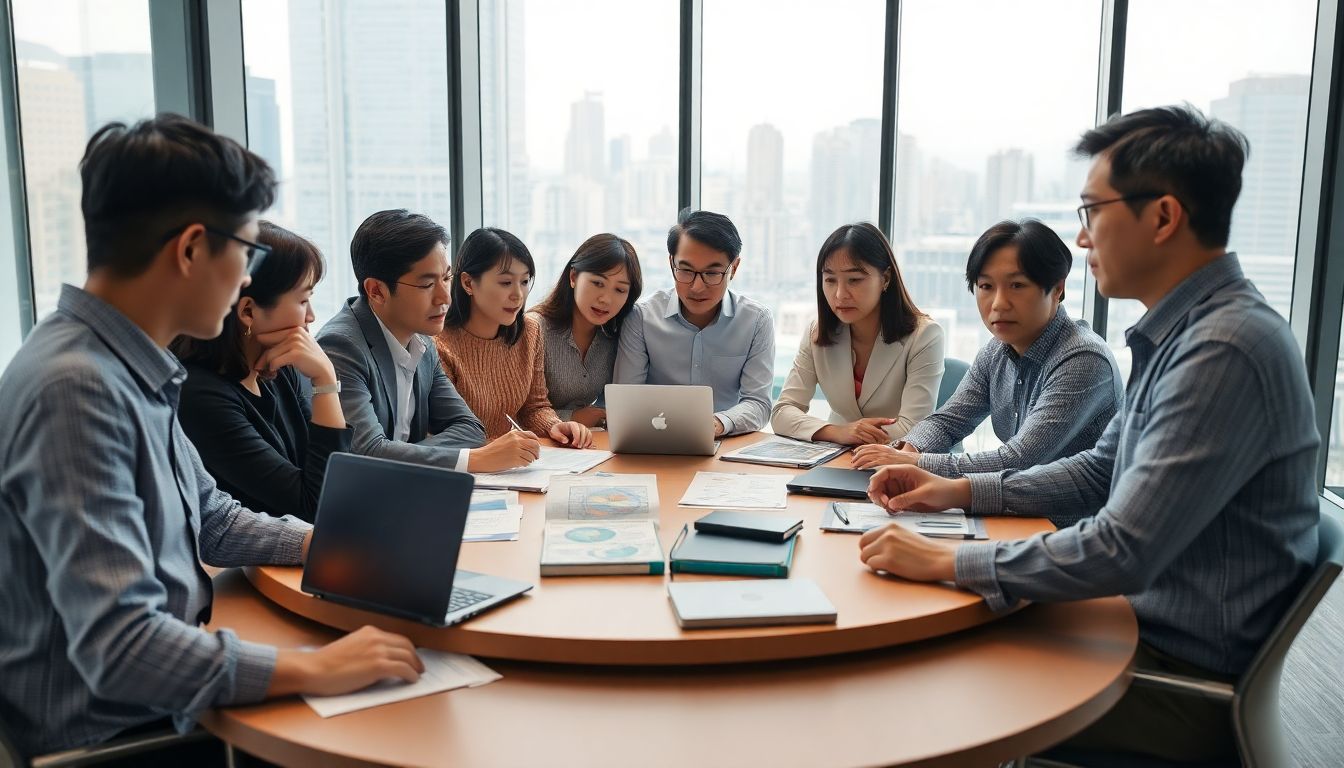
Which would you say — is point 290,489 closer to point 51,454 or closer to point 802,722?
point 51,454

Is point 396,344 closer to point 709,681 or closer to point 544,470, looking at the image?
point 544,470

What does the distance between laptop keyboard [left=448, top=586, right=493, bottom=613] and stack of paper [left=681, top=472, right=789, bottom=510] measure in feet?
2.32

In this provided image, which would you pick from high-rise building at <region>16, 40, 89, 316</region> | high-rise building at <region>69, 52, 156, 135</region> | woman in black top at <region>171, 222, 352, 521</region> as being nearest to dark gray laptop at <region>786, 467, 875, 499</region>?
woman in black top at <region>171, 222, 352, 521</region>

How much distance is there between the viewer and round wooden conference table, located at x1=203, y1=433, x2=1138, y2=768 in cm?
128

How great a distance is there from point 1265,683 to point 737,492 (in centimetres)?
113

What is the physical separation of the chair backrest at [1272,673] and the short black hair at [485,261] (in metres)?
2.22

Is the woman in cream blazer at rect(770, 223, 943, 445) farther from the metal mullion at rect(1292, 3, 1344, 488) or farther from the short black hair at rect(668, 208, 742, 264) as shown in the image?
the metal mullion at rect(1292, 3, 1344, 488)

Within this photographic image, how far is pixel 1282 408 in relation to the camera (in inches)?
58.9

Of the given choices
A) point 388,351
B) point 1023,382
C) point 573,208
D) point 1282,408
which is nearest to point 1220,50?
point 1023,382

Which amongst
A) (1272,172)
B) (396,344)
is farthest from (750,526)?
(1272,172)

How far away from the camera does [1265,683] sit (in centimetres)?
153

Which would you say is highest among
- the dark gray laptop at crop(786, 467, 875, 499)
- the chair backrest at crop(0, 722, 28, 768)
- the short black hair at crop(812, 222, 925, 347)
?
the short black hair at crop(812, 222, 925, 347)

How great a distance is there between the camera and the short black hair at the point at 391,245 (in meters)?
2.67

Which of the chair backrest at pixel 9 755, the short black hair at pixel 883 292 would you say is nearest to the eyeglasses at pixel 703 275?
the short black hair at pixel 883 292
